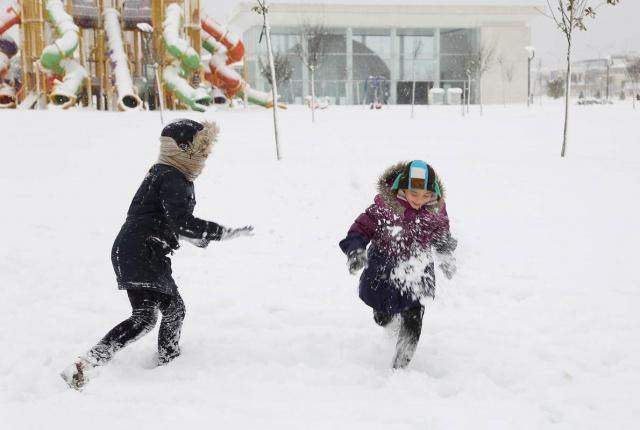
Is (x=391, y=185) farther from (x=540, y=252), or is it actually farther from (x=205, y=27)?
(x=205, y=27)

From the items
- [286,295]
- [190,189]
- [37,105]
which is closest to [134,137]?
[37,105]

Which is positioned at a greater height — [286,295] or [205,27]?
→ [205,27]

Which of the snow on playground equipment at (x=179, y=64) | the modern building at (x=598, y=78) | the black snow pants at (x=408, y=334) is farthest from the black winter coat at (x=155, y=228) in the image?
the modern building at (x=598, y=78)

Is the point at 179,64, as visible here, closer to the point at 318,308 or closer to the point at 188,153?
the point at 318,308

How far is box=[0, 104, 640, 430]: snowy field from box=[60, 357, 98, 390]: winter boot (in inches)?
2.4

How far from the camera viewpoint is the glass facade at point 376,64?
4778 centimetres

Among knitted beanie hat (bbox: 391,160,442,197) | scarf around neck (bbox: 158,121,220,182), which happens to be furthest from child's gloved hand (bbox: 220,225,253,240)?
knitted beanie hat (bbox: 391,160,442,197)

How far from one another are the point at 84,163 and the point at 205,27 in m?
14.6

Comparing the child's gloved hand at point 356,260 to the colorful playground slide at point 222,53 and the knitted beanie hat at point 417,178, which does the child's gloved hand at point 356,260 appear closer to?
the knitted beanie hat at point 417,178

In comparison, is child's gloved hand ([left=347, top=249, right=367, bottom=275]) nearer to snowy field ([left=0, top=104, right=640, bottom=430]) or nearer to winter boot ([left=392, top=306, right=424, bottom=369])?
winter boot ([left=392, top=306, right=424, bottom=369])

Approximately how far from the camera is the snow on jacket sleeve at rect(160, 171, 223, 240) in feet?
11.1

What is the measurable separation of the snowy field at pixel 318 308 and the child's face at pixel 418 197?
1.02 m

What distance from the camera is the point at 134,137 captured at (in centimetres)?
1534

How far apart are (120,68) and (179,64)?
83.0 inches
